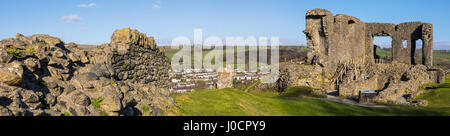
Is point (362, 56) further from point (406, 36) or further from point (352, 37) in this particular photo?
point (406, 36)

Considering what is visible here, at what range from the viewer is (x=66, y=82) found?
8570 millimetres

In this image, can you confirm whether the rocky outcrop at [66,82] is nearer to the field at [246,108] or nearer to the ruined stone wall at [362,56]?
the field at [246,108]

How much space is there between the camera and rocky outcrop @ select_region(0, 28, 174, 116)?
6770mm

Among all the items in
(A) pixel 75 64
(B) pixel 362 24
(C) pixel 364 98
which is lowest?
(C) pixel 364 98

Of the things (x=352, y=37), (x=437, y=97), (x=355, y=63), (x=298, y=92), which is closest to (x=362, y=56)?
(x=352, y=37)

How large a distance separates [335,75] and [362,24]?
11482mm

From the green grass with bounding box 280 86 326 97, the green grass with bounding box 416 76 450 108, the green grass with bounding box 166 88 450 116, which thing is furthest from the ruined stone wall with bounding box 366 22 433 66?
the green grass with bounding box 166 88 450 116

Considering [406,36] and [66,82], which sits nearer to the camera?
[66,82]

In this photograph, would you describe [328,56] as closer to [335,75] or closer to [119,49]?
[335,75]

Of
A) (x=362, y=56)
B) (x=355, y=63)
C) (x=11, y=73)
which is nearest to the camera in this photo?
(x=11, y=73)

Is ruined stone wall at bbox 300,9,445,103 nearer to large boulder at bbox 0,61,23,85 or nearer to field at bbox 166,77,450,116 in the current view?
field at bbox 166,77,450,116

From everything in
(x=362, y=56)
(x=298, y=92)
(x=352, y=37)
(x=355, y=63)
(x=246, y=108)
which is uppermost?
(x=352, y=37)
